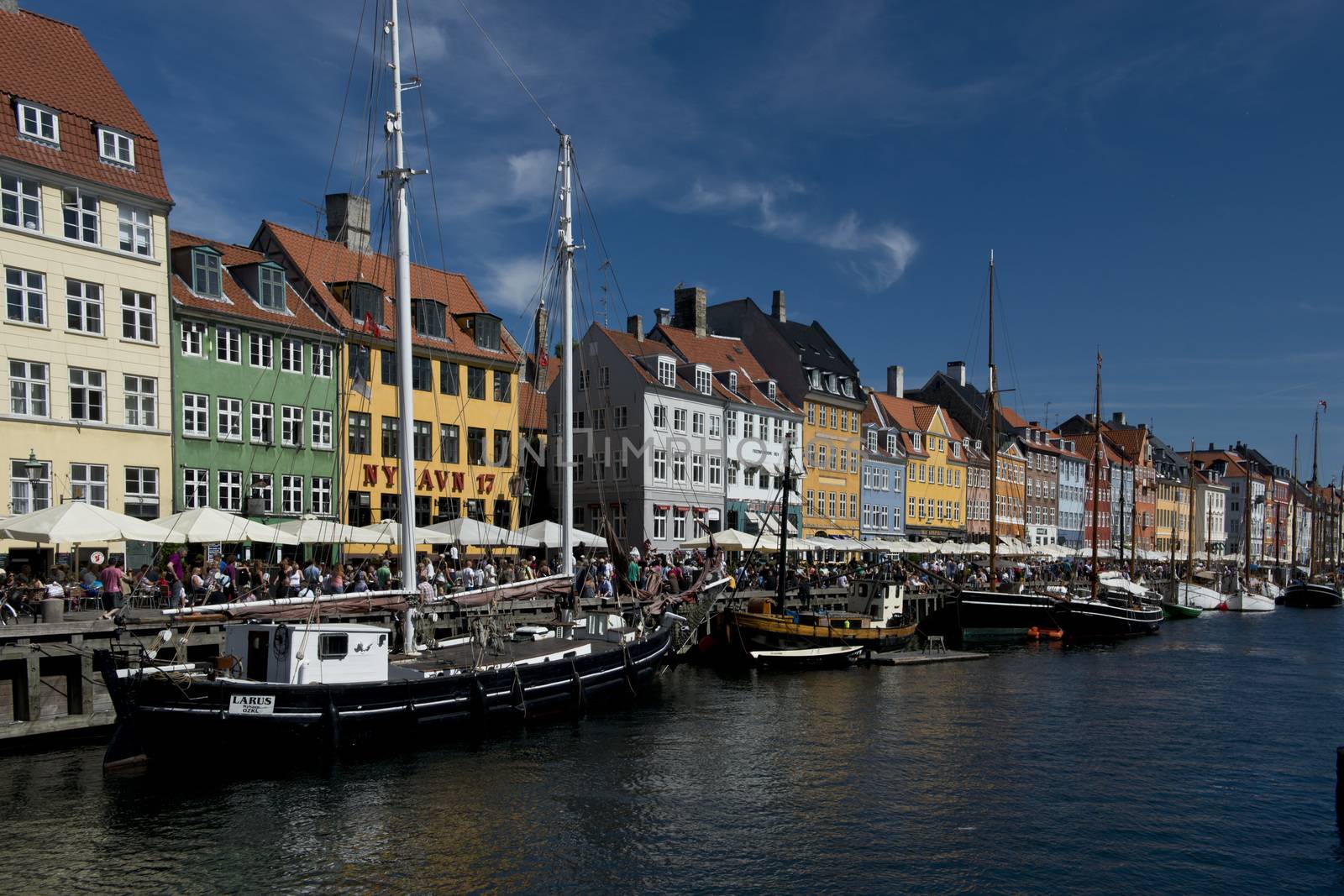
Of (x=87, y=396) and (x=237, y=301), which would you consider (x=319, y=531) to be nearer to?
(x=87, y=396)

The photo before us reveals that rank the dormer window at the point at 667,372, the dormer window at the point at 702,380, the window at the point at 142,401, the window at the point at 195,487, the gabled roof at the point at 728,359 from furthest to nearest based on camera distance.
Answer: the gabled roof at the point at 728,359 → the dormer window at the point at 702,380 → the dormer window at the point at 667,372 → the window at the point at 195,487 → the window at the point at 142,401

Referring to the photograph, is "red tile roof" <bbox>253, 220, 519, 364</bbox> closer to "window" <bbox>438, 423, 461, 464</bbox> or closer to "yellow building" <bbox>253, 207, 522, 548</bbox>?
"yellow building" <bbox>253, 207, 522, 548</bbox>

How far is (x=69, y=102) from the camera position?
39.8 m

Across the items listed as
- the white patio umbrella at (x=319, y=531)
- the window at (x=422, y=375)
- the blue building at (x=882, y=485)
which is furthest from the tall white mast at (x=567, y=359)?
the blue building at (x=882, y=485)

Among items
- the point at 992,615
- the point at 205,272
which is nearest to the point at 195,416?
the point at 205,272

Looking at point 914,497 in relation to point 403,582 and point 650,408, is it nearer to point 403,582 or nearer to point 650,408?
point 650,408

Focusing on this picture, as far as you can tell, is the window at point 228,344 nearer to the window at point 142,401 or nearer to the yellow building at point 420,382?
the window at point 142,401

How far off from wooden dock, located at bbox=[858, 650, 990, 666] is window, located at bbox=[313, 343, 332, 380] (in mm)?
24650

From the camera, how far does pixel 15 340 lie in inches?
1459

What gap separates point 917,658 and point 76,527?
1153 inches

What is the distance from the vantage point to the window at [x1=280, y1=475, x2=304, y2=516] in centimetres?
4519

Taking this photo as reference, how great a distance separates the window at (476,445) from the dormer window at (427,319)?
4.67 meters

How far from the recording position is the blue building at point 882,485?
83.0 meters

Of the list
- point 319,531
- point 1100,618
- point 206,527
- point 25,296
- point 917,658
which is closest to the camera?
point 206,527
